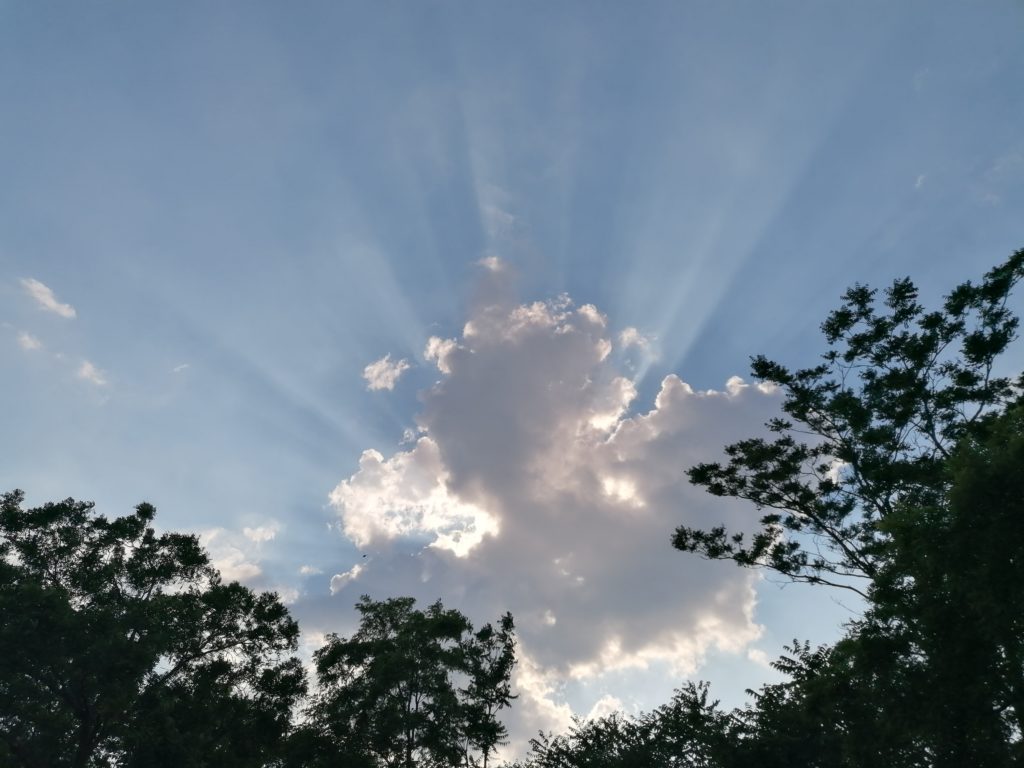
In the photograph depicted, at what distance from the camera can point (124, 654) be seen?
25562 mm

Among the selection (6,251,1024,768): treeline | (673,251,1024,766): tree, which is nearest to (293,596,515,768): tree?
(6,251,1024,768): treeline

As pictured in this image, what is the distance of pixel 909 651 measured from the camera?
16.5 meters

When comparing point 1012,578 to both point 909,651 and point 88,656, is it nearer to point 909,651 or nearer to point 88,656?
point 909,651

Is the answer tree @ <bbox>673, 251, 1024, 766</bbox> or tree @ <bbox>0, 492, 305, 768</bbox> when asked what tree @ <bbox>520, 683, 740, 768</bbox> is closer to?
tree @ <bbox>673, 251, 1024, 766</bbox>

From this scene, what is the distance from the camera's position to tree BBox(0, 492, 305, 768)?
25281mm

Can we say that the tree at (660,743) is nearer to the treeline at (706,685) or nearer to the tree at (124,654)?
the treeline at (706,685)

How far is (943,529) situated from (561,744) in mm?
23465

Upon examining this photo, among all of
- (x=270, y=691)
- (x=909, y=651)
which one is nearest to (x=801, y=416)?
(x=909, y=651)

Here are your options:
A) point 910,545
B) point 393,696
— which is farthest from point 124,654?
point 910,545

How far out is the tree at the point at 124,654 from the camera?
995 inches

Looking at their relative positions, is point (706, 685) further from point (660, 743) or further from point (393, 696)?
point (393, 696)

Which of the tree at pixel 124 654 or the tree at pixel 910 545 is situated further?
the tree at pixel 124 654

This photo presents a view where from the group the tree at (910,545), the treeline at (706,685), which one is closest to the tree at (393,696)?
the treeline at (706,685)

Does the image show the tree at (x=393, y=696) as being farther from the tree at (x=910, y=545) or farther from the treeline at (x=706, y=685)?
the tree at (x=910, y=545)
